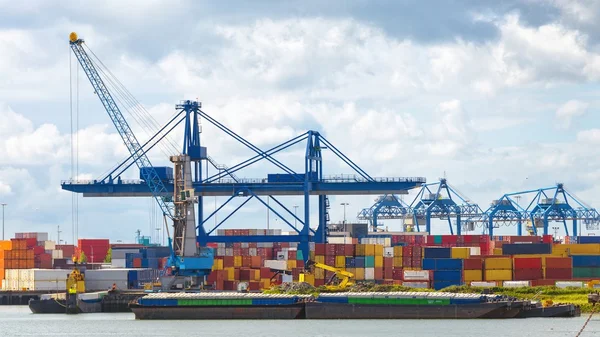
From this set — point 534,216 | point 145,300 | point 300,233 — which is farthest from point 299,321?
point 534,216

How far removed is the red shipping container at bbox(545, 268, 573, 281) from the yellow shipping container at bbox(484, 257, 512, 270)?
8.63ft

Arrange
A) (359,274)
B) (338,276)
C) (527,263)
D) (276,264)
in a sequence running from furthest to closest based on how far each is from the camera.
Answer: (276,264)
(359,274)
(338,276)
(527,263)

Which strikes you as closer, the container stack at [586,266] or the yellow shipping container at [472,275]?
the yellow shipping container at [472,275]

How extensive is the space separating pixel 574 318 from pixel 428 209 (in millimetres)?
99182

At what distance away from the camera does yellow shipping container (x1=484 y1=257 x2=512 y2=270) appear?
87.1 meters

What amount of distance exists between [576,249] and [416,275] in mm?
14176

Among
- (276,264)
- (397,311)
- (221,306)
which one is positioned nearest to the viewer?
(397,311)

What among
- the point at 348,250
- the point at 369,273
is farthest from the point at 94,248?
Answer: the point at 369,273

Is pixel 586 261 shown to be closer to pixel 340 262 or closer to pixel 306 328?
pixel 340 262

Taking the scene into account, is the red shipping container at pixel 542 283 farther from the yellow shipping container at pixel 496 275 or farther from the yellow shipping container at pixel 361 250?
the yellow shipping container at pixel 361 250

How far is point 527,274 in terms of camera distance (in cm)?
8712

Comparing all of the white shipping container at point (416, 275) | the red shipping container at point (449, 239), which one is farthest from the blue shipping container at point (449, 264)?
the red shipping container at point (449, 239)

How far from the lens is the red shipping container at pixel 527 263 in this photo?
8731 cm

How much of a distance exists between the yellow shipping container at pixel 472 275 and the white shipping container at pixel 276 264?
15951 mm
